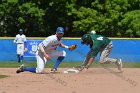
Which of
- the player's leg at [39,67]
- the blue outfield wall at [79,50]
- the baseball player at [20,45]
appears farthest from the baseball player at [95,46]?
the blue outfield wall at [79,50]

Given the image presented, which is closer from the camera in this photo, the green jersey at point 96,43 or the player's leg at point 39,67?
the player's leg at point 39,67

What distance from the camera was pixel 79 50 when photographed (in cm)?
2708

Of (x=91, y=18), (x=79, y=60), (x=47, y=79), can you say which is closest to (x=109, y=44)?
(x=47, y=79)

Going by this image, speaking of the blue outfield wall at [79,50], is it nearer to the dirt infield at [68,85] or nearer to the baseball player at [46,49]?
the baseball player at [46,49]

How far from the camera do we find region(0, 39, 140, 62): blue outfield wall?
26.9 meters

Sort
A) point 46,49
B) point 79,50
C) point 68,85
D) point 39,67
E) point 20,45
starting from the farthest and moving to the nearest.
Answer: point 79,50 < point 20,45 < point 46,49 < point 39,67 < point 68,85

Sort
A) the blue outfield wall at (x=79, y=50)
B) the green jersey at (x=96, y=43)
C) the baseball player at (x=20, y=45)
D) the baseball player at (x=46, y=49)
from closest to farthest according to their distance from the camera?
the baseball player at (x=46, y=49), the green jersey at (x=96, y=43), the baseball player at (x=20, y=45), the blue outfield wall at (x=79, y=50)

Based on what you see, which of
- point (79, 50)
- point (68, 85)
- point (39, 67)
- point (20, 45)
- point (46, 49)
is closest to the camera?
point (68, 85)

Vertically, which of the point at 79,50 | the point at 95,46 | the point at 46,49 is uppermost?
the point at 95,46

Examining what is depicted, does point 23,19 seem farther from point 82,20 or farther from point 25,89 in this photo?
point 25,89

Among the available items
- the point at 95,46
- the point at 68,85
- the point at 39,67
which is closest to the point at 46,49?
the point at 39,67

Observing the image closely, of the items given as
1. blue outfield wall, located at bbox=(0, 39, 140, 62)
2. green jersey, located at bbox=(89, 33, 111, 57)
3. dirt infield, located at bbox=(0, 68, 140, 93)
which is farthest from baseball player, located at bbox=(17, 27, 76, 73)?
blue outfield wall, located at bbox=(0, 39, 140, 62)

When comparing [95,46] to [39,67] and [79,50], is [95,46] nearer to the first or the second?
[39,67]

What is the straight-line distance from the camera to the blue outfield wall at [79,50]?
26.9 m
